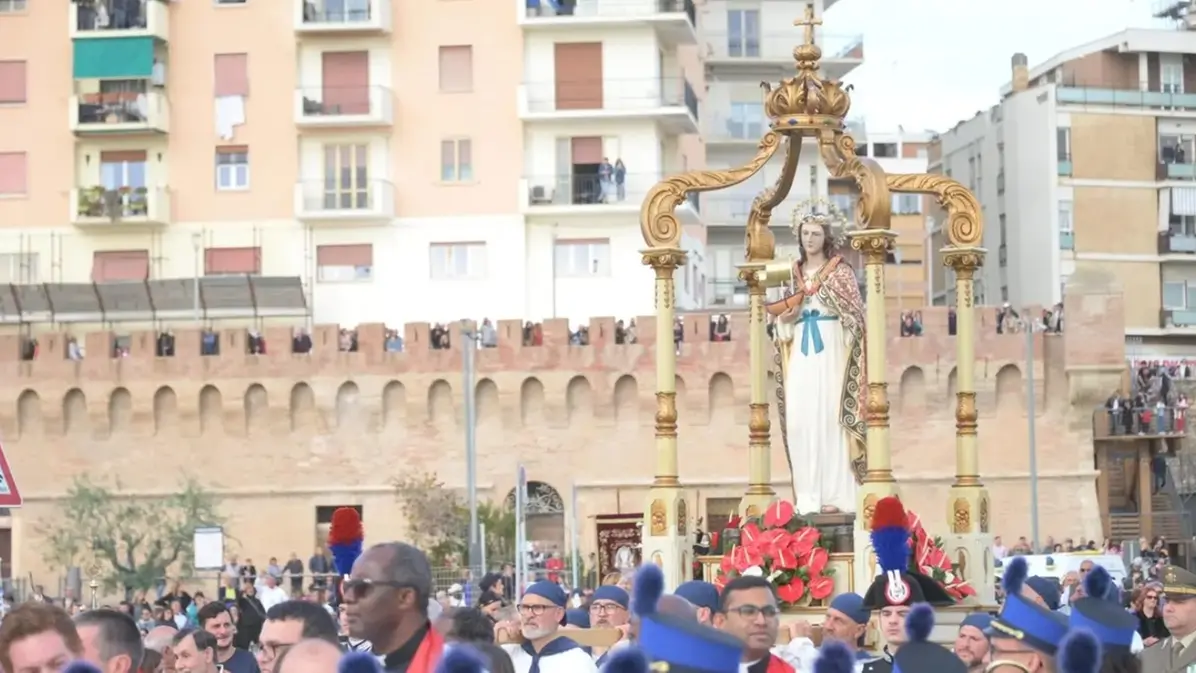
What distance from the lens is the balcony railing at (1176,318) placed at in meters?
71.6

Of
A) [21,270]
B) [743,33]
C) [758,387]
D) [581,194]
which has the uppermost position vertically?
[743,33]

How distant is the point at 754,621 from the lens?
1006 centimetres

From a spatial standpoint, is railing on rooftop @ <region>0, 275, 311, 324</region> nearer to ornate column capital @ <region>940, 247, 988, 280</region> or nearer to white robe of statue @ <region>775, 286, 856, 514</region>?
ornate column capital @ <region>940, 247, 988, 280</region>

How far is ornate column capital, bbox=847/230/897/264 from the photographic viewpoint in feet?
60.0

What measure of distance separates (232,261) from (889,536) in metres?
47.1

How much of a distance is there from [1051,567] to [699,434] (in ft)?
73.2

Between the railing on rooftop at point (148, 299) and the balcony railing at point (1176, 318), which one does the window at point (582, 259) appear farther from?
the balcony railing at point (1176, 318)

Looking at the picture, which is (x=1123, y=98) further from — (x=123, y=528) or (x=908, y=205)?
(x=123, y=528)

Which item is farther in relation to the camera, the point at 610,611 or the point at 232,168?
the point at 232,168

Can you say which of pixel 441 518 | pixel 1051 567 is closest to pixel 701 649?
pixel 1051 567

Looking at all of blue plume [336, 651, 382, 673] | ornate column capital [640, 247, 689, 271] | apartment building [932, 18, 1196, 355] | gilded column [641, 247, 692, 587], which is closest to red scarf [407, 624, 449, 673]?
blue plume [336, 651, 382, 673]

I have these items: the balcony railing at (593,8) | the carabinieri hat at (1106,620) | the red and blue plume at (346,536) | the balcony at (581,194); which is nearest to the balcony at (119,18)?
the balcony railing at (593,8)

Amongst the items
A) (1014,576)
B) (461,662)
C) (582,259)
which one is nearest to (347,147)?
(582,259)

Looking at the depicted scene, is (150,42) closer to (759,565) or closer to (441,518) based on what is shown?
(441,518)
